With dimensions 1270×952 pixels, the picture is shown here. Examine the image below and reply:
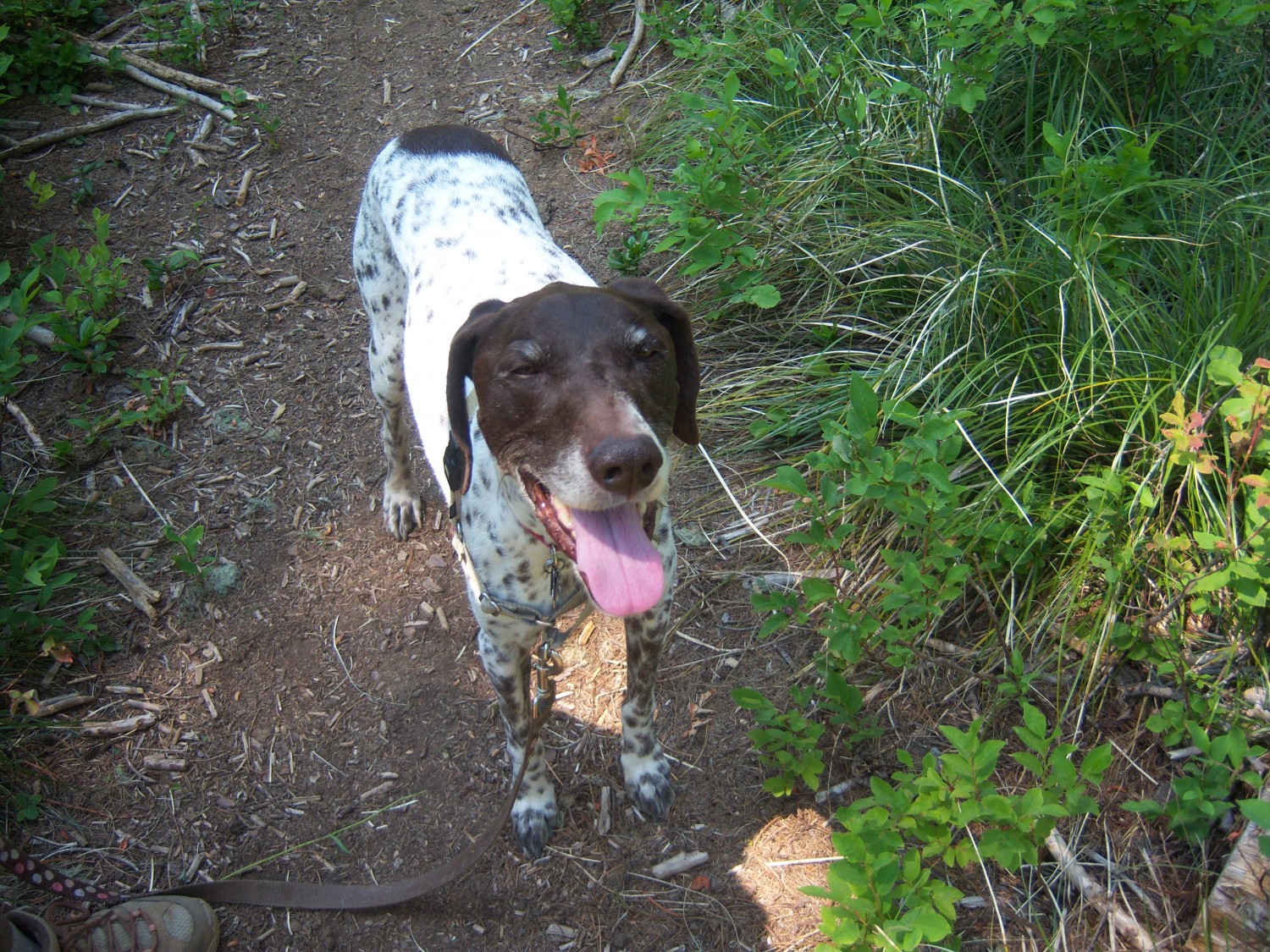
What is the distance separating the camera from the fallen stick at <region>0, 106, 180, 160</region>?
17.8 ft

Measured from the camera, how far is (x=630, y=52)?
5.93 m

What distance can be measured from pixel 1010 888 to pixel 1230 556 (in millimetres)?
1091

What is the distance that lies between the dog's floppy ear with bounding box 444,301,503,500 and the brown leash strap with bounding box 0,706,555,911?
0.69 meters

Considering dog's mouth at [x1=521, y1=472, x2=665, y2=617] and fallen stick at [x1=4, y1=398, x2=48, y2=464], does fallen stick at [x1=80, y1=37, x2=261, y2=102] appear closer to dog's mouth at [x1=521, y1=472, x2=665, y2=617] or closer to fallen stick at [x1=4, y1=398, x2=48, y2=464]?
fallen stick at [x1=4, y1=398, x2=48, y2=464]

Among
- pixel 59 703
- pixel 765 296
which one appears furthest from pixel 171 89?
pixel 765 296

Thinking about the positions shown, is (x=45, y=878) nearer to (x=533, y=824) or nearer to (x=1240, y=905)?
(x=533, y=824)

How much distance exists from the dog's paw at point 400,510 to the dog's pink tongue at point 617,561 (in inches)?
79.5

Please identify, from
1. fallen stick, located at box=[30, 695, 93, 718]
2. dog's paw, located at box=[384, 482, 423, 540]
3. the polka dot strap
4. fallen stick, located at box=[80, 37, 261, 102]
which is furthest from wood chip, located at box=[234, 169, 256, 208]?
the polka dot strap

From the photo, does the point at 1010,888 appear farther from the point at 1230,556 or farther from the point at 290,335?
the point at 290,335

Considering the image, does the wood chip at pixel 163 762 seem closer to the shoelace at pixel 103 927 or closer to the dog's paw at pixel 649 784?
the shoelace at pixel 103 927

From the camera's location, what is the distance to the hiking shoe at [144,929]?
2.71 metres

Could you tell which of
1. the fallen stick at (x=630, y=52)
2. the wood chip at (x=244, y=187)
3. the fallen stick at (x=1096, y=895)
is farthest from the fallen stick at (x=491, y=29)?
the fallen stick at (x=1096, y=895)

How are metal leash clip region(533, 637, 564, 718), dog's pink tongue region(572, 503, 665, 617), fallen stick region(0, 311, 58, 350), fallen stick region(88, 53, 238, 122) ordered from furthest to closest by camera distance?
fallen stick region(88, 53, 238, 122)
fallen stick region(0, 311, 58, 350)
metal leash clip region(533, 637, 564, 718)
dog's pink tongue region(572, 503, 665, 617)

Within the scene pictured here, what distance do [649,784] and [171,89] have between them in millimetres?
5292
